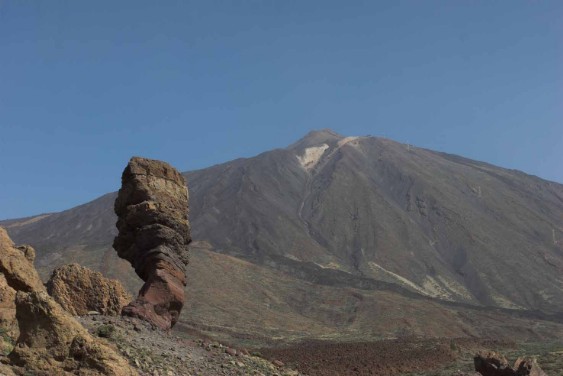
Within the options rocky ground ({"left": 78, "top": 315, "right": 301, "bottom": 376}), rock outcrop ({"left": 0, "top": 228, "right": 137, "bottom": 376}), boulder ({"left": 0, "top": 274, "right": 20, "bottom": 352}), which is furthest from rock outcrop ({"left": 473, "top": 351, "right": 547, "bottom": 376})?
boulder ({"left": 0, "top": 274, "right": 20, "bottom": 352})

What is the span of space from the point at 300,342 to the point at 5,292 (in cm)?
3419

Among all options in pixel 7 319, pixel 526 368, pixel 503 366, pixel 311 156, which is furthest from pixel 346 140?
pixel 7 319

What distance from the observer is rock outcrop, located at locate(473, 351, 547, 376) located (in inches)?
641

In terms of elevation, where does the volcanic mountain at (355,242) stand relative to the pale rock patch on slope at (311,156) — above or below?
below

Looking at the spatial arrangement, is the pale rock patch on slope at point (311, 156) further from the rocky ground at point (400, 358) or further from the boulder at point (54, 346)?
the boulder at point (54, 346)

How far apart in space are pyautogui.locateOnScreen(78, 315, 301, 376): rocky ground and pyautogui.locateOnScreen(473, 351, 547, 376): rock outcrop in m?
5.98

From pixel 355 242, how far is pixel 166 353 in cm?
9632

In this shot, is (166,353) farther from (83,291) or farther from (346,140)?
(346,140)

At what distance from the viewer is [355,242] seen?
107750 mm

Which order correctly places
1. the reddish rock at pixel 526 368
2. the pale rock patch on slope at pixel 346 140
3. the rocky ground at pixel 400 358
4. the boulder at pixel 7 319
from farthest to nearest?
the pale rock patch on slope at pixel 346 140, the rocky ground at pixel 400 358, the reddish rock at pixel 526 368, the boulder at pixel 7 319

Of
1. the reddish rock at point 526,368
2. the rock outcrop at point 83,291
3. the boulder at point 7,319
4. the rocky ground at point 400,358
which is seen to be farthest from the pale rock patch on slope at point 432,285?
the boulder at point 7,319

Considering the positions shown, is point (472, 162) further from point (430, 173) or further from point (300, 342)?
point (300, 342)

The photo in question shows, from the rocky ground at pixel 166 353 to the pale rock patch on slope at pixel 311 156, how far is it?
13749 cm

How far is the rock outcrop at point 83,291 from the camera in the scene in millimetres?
15820
